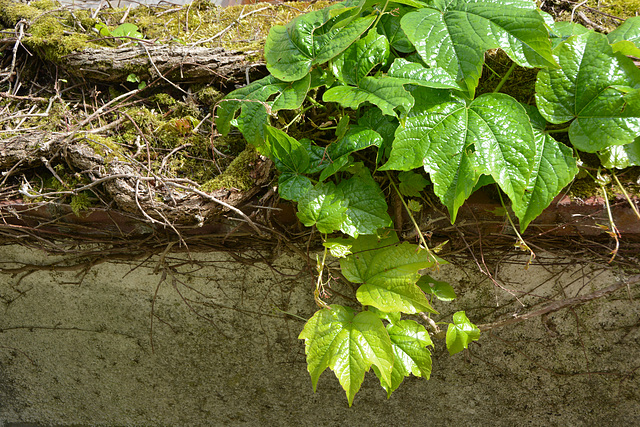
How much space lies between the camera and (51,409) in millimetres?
2209

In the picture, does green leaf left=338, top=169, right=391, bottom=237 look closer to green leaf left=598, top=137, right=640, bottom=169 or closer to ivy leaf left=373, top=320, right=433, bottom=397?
ivy leaf left=373, top=320, right=433, bottom=397

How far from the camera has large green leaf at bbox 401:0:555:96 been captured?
986mm

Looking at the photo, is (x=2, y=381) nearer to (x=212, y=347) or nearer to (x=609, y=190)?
(x=212, y=347)

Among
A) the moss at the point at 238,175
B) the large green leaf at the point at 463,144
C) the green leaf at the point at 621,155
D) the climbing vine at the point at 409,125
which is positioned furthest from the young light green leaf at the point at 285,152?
the green leaf at the point at 621,155

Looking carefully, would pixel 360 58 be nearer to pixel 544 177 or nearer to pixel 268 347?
pixel 544 177

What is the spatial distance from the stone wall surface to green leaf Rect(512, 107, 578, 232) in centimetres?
54

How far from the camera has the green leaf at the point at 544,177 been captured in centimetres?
101

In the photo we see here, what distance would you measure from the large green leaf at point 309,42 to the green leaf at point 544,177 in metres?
0.54

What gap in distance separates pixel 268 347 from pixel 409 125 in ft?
3.82

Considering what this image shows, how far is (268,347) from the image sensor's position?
1785 millimetres

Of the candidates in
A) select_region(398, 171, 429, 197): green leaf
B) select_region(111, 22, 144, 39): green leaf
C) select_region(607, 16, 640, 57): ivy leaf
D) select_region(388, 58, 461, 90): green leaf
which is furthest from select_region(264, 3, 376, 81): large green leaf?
select_region(111, 22, 144, 39): green leaf

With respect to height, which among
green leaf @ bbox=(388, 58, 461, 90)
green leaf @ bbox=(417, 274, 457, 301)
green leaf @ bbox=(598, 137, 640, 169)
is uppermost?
green leaf @ bbox=(388, 58, 461, 90)

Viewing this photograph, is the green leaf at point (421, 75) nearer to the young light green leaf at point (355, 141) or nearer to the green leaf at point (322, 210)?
the young light green leaf at point (355, 141)

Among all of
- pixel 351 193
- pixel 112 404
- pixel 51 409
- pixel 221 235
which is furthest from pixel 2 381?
pixel 351 193
